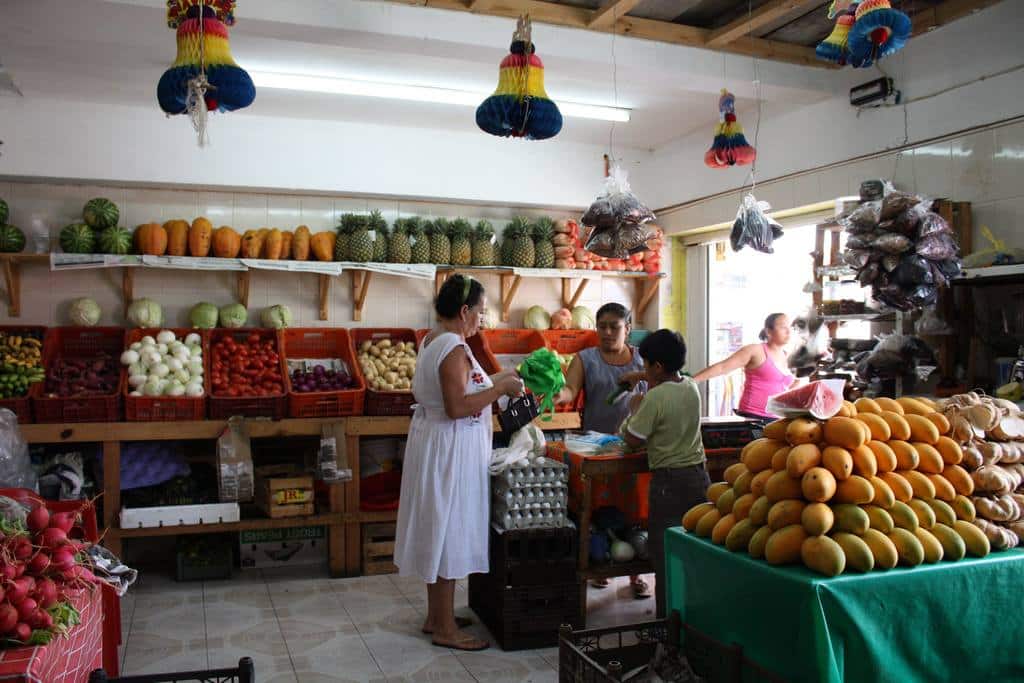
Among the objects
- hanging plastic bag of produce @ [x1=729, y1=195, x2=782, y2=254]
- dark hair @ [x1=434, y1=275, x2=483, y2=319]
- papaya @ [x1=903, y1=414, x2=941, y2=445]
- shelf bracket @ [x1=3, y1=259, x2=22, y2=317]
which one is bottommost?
papaya @ [x1=903, y1=414, x2=941, y2=445]

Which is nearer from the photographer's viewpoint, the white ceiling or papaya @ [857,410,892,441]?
papaya @ [857,410,892,441]

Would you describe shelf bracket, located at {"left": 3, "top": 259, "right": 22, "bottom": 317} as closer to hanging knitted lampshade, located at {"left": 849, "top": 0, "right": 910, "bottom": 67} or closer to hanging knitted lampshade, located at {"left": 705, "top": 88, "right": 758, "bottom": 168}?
hanging knitted lampshade, located at {"left": 705, "top": 88, "right": 758, "bottom": 168}

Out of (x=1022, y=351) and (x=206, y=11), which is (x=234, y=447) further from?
(x=1022, y=351)

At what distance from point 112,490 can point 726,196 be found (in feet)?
16.2

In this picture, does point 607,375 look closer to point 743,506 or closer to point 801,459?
point 743,506

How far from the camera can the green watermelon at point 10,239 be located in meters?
5.62

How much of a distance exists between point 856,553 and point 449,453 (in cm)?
202

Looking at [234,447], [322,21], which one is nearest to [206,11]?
[322,21]

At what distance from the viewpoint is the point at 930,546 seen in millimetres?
2393

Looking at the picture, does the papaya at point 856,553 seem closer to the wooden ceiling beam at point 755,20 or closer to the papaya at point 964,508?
the papaya at point 964,508

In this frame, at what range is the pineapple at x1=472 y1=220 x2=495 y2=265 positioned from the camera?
21.7ft

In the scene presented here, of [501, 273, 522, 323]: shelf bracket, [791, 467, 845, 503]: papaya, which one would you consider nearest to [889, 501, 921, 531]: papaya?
[791, 467, 845, 503]: papaya

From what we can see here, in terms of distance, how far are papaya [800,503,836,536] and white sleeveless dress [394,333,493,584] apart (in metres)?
1.87

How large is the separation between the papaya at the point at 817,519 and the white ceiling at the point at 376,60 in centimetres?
330
